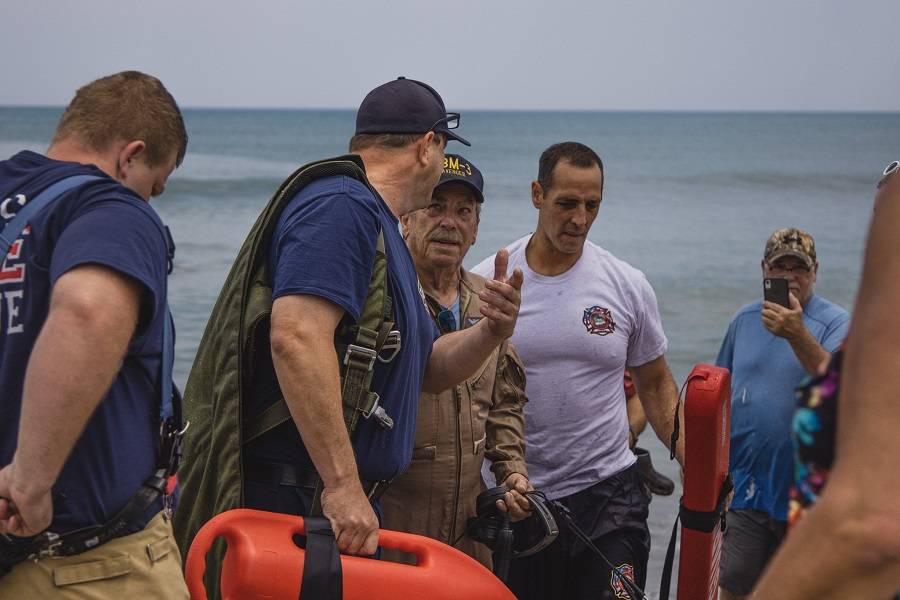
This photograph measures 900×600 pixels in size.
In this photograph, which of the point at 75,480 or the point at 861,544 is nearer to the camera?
the point at 861,544

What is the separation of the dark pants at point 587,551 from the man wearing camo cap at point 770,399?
0.99 m

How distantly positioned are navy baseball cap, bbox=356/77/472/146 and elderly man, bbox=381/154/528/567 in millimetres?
636

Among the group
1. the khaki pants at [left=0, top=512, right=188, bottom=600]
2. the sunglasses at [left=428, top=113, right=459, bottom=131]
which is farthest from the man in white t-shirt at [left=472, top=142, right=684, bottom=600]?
the khaki pants at [left=0, top=512, right=188, bottom=600]

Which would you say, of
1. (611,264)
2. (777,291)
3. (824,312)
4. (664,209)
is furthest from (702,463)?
(664,209)

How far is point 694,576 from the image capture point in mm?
3930

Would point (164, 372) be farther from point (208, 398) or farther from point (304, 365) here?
point (208, 398)

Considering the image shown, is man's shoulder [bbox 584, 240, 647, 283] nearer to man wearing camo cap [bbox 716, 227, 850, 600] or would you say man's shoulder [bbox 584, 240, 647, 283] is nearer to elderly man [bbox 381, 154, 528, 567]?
elderly man [bbox 381, 154, 528, 567]

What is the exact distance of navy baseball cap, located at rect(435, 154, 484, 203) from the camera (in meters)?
4.31

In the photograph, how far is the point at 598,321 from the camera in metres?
4.48

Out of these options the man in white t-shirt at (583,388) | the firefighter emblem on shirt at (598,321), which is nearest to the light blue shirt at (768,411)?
the man in white t-shirt at (583,388)

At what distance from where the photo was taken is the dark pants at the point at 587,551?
4.33 meters

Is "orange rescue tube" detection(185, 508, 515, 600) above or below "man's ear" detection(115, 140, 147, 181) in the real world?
below

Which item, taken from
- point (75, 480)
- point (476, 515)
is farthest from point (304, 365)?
point (476, 515)

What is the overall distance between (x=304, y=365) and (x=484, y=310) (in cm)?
73
